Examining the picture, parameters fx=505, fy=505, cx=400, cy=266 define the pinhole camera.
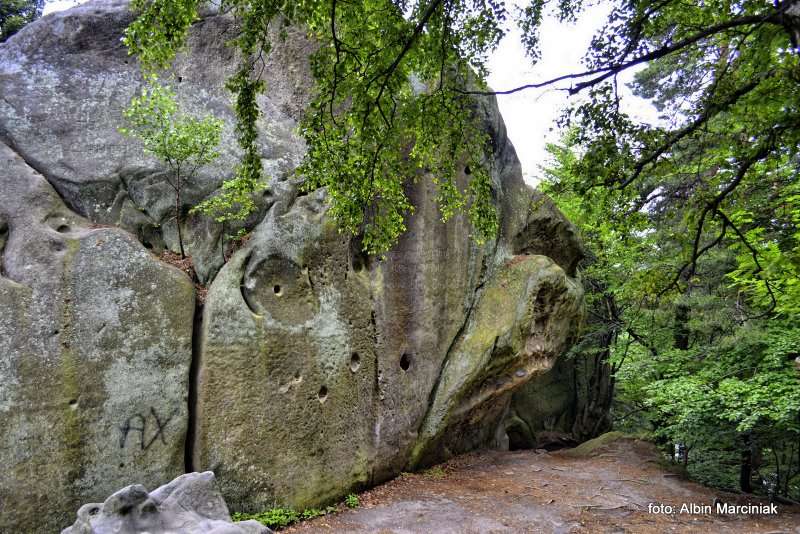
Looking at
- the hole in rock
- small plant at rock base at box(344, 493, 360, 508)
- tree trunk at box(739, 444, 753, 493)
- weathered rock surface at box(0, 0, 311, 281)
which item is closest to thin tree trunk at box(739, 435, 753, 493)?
→ tree trunk at box(739, 444, 753, 493)

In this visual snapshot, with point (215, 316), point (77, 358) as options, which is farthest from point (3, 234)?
point (215, 316)

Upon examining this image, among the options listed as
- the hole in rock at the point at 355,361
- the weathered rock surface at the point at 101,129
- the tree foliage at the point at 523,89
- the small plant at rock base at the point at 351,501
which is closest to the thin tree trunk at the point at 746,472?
the tree foliage at the point at 523,89

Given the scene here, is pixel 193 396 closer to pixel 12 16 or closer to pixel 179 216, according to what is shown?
pixel 179 216

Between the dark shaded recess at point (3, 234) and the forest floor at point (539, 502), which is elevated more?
the dark shaded recess at point (3, 234)

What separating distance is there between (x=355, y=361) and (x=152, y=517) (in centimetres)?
522

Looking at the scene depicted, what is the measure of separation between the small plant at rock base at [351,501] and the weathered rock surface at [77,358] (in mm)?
2855

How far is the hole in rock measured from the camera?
9.28 metres

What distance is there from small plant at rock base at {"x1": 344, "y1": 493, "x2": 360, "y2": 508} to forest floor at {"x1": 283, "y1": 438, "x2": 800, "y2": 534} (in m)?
0.11

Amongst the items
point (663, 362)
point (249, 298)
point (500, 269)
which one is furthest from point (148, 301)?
point (663, 362)

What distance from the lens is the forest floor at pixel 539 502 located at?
7.93 m

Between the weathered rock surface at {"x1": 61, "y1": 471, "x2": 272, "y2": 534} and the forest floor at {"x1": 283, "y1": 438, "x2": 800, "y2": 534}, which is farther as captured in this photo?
the forest floor at {"x1": 283, "y1": 438, "x2": 800, "y2": 534}

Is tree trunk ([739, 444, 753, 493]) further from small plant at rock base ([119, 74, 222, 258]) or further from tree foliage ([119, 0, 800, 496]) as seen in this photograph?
small plant at rock base ([119, 74, 222, 258])

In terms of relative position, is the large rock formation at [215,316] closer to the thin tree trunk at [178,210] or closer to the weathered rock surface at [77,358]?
the weathered rock surface at [77,358]

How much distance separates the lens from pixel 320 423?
856 centimetres
